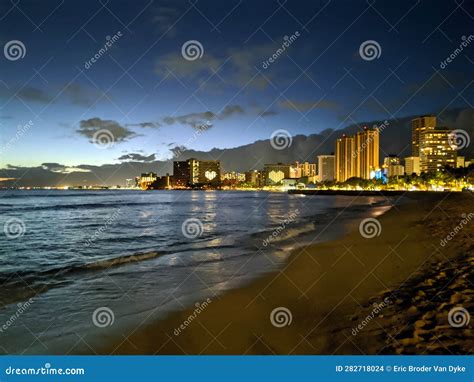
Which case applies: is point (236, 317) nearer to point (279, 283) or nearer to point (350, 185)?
point (279, 283)

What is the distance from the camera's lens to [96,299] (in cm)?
786

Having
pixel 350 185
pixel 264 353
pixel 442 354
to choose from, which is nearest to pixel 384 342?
pixel 442 354
